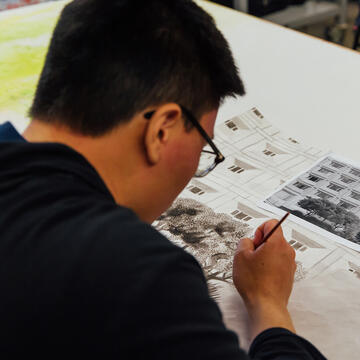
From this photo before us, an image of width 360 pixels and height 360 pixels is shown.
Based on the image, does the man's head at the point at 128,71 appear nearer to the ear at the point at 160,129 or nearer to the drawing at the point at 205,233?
the ear at the point at 160,129

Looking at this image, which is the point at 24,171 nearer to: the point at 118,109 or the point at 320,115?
the point at 118,109

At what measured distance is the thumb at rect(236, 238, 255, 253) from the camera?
86cm

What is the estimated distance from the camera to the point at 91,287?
1.55 ft

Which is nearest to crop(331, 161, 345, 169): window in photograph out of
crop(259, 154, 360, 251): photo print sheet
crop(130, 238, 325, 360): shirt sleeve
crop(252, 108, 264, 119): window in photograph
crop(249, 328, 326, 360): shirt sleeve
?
crop(259, 154, 360, 251): photo print sheet

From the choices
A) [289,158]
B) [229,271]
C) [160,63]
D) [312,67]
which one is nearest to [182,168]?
[160,63]

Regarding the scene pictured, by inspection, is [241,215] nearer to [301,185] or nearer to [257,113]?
[301,185]

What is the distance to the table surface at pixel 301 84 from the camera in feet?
4.08

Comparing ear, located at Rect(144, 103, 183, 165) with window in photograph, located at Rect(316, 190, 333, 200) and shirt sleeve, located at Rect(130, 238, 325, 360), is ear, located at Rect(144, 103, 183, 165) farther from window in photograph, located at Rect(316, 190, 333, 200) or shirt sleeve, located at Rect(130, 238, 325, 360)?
window in photograph, located at Rect(316, 190, 333, 200)

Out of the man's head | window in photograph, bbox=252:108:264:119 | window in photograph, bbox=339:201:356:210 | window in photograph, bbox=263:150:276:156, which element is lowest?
window in photograph, bbox=263:150:276:156

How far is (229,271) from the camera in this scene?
87cm

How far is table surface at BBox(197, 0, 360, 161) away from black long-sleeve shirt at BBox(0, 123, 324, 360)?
751 millimetres

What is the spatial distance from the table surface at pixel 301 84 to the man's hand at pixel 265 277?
39 cm

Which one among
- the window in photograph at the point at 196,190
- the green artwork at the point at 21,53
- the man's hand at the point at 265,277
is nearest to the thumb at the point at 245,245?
the man's hand at the point at 265,277

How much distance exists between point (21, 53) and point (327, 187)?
1.06 m
